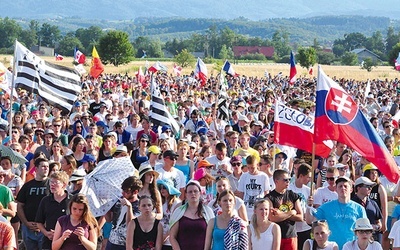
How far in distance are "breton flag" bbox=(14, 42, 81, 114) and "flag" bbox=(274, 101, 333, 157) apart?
386cm

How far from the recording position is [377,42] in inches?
7539

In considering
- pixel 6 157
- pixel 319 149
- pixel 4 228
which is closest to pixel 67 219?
pixel 4 228

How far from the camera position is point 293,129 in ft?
34.4

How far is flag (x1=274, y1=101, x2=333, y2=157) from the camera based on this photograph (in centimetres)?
1038

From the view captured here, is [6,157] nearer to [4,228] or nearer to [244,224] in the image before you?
[4,228]

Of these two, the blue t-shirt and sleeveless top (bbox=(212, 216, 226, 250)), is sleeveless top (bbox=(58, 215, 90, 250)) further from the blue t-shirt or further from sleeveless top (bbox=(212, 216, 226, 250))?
the blue t-shirt

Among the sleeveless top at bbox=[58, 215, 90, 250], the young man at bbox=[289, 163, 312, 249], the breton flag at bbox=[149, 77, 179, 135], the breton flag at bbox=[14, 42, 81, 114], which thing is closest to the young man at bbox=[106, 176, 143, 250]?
the sleeveless top at bbox=[58, 215, 90, 250]

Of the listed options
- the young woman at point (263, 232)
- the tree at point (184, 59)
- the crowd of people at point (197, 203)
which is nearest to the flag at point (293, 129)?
the crowd of people at point (197, 203)

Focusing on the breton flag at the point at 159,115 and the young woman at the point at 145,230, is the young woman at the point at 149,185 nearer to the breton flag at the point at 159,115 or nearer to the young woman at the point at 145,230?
the young woman at the point at 145,230

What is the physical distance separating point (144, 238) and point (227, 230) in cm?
87

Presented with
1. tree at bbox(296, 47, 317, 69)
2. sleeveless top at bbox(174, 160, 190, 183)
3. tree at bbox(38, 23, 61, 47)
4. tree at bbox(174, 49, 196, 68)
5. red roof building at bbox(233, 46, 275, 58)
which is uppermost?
sleeveless top at bbox(174, 160, 190, 183)

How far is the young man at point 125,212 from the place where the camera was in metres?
7.55

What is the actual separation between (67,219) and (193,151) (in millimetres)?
5055

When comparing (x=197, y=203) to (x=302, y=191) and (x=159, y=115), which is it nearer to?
(x=302, y=191)
